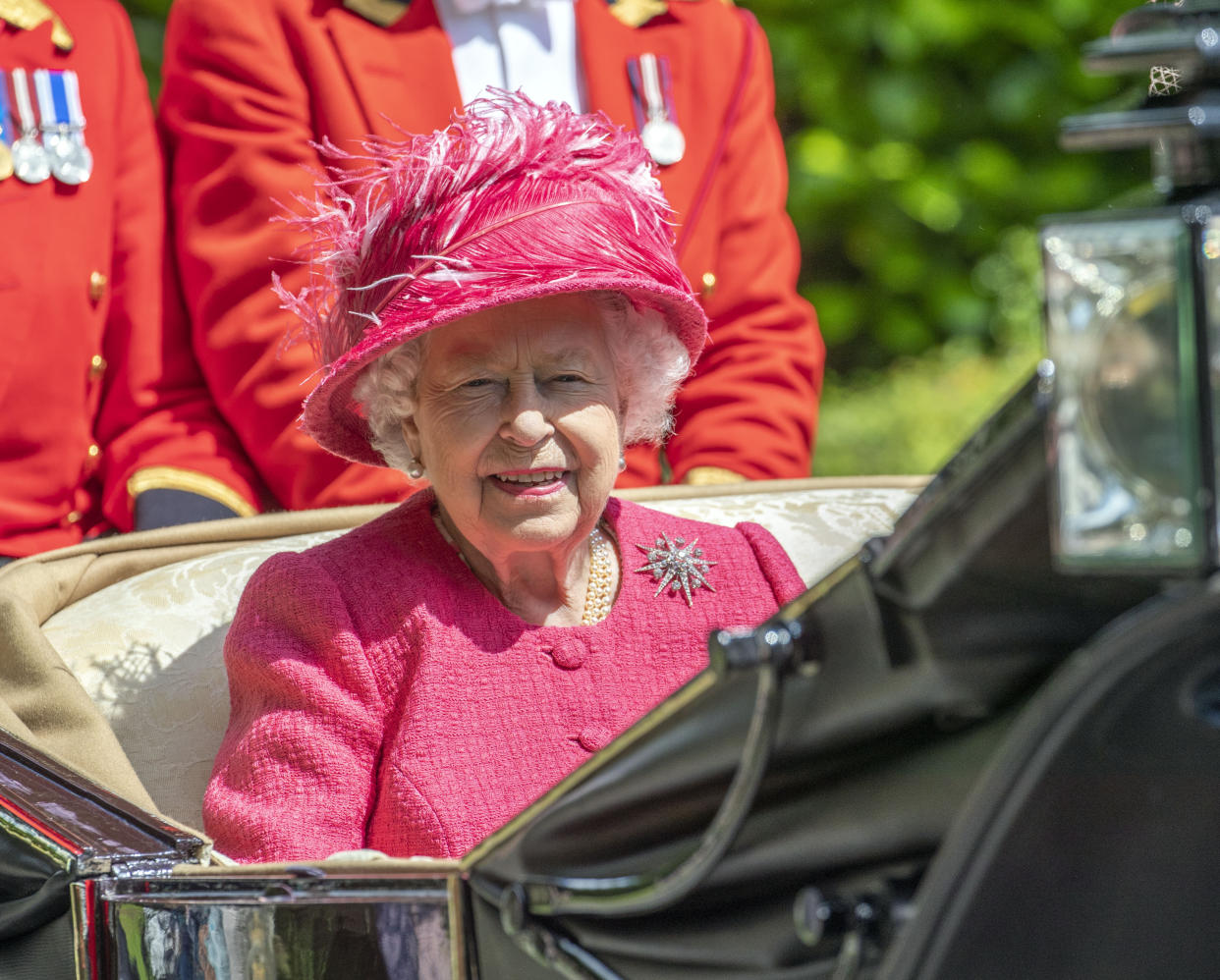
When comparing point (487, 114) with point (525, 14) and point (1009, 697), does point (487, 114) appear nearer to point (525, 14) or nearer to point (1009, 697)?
point (525, 14)

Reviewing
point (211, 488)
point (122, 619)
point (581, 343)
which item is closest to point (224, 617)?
point (122, 619)

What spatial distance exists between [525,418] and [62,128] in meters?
1.16

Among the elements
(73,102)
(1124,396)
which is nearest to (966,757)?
(1124,396)

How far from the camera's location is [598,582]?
1.96 meters

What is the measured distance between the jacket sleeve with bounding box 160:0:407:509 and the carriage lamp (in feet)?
5.96

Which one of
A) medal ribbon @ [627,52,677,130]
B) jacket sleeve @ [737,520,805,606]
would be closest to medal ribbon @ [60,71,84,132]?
medal ribbon @ [627,52,677,130]

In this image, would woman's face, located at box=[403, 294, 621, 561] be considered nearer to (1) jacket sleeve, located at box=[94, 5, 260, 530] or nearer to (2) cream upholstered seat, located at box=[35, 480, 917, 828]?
(2) cream upholstered seat, located at box=[35, 480, 917, 828]

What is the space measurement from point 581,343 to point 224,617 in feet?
2.11

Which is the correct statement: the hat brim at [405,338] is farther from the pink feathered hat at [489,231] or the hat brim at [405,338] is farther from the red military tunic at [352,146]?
the red military tunic at [352,146]

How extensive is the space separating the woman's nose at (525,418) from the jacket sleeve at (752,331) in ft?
2.96

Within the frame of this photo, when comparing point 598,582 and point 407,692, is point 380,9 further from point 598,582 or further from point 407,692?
point 407,692

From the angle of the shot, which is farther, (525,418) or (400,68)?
(400,68)

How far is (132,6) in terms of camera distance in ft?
12.4

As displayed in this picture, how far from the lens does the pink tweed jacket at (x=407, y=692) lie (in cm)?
166
